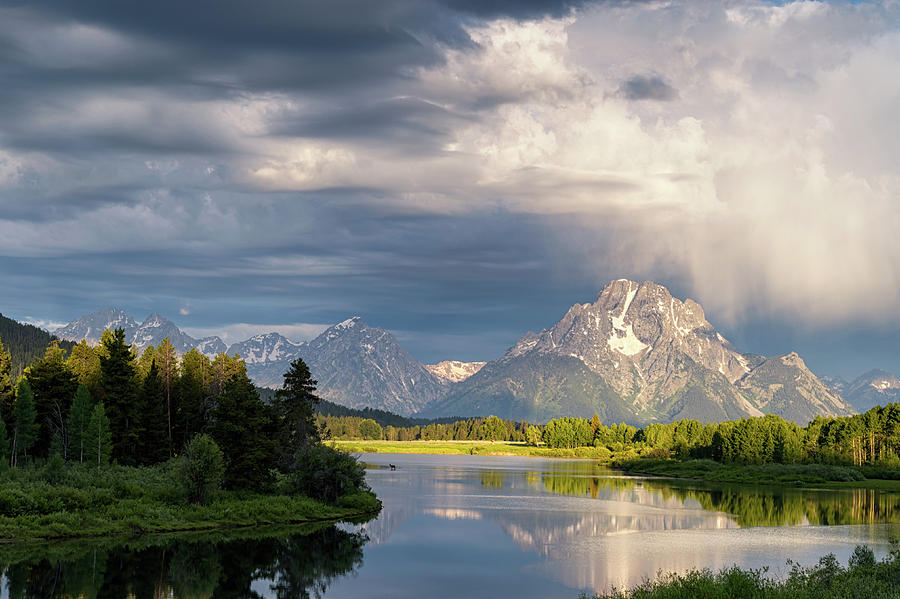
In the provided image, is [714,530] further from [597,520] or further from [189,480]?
[189,480]

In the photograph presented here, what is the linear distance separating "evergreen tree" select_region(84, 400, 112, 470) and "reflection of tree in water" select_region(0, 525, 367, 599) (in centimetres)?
3975

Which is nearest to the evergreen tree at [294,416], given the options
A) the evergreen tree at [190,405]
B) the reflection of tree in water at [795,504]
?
the evergreen tree at [190,405]

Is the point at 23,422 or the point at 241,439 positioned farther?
the point at 23,422

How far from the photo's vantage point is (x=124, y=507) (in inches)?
3290

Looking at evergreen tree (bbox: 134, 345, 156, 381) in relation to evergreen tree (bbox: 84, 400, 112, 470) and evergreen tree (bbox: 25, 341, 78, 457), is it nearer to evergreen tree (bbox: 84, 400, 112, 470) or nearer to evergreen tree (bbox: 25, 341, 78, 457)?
evergreen tree (bbox: 25, 341, 78, 457)

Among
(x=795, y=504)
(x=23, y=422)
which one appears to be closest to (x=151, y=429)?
(x=23, y=422)

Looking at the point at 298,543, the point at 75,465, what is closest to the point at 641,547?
the point at 298,543

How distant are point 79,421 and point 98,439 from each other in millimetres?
8618

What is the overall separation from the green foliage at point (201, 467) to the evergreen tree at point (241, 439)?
7038 mm

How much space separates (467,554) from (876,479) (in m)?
149

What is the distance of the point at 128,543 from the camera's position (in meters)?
72.9

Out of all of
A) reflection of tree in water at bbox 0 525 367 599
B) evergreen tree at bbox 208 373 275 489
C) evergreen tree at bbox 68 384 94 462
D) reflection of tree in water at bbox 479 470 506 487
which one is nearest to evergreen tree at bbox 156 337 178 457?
evergreen tree at bbox 68 384 94 462

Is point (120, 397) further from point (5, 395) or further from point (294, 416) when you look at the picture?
point (294, 416)

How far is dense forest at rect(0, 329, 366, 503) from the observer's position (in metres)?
104
